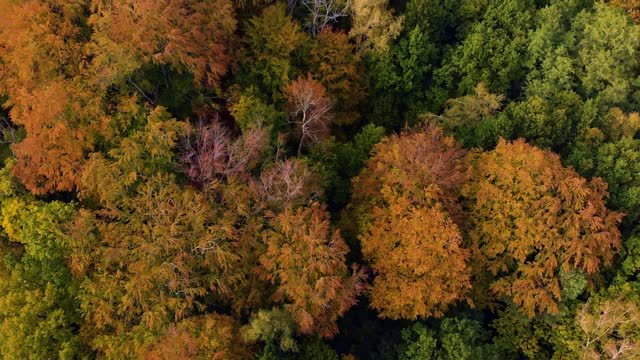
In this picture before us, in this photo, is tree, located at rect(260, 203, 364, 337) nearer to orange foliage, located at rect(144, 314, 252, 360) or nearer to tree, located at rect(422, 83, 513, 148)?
orange foliage, located at rect(144, 314, 252, 360)

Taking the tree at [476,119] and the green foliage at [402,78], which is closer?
the tree at [476,119]

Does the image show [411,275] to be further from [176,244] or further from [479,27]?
[479,27]

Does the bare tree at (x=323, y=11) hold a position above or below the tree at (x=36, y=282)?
above

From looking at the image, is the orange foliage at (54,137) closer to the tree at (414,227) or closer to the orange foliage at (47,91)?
the orange foliage at (47,91)

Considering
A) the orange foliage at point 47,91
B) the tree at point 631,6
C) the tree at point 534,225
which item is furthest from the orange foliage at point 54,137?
the tree at point 631,6

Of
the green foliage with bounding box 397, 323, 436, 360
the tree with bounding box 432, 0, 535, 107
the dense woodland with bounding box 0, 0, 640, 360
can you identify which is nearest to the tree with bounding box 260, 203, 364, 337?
the dense woodland with bounding box 0, 0, 640, 360

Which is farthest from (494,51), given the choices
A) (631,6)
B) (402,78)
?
(631,6)
